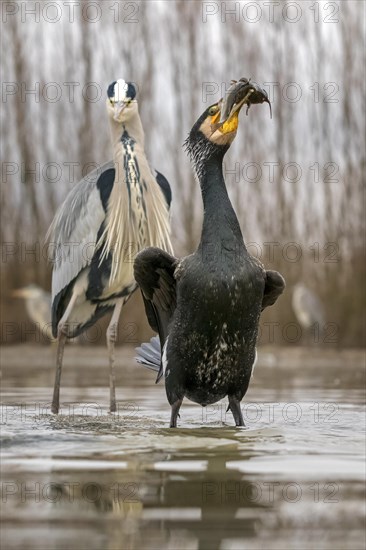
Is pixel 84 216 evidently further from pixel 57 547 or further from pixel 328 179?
pixel 328 179

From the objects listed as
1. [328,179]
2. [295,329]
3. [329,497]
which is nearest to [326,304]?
[295,329]

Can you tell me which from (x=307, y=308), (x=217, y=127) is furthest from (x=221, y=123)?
(x=307, y=308)

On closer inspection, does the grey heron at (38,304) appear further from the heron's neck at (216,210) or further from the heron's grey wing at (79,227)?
the heron's neck at (216,210)

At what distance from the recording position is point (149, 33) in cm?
1728

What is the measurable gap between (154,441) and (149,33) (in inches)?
494

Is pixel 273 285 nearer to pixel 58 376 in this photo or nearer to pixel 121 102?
pixel 58 376

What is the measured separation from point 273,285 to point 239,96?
1037mm

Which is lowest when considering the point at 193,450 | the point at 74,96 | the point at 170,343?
the point at 193,450

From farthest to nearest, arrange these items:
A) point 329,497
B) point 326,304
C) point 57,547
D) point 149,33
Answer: point 149,33
point 326,304
point 329,497
point 57,547

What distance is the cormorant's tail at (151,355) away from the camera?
745 centimetres

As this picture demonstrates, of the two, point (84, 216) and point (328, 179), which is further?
point (328, 179)

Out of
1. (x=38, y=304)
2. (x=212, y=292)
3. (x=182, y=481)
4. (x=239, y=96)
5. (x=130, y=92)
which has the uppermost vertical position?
(x=130, y=92)

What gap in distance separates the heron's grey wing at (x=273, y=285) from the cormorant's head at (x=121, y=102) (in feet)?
8.18

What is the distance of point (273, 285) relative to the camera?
252 inches
